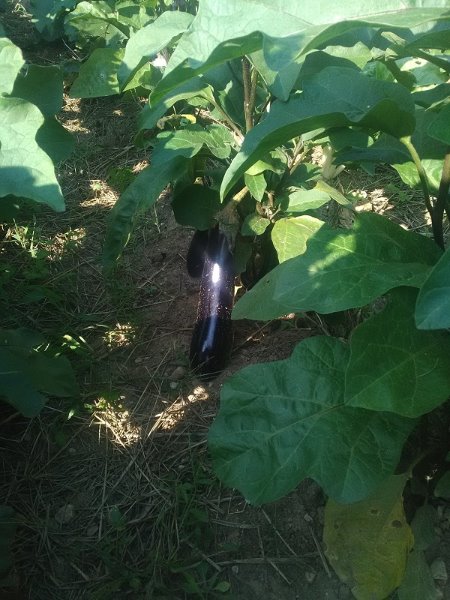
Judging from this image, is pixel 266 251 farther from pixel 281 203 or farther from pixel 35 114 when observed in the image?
pixel 35 114

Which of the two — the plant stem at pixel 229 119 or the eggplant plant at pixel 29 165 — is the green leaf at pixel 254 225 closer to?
the plant stem at pixel 229 119

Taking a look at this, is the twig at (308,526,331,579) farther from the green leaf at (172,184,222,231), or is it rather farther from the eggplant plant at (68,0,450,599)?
the green leaf at (172,184,222,231)

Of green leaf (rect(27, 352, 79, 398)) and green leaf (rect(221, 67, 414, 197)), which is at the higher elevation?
green leaf (rect(221, 67, 414, 197))

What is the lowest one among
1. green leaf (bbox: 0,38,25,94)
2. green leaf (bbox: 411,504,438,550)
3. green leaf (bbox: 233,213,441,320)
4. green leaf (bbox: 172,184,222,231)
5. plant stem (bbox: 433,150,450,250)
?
green leaf (bbox: 411,504,438,550)

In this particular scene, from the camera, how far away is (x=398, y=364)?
121cm

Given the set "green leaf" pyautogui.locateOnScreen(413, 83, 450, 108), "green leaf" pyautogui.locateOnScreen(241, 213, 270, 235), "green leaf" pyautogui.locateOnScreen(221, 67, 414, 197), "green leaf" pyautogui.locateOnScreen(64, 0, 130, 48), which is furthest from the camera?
"green leaf" pyautogui.locateOnScreen(64, 0, 130, 48)

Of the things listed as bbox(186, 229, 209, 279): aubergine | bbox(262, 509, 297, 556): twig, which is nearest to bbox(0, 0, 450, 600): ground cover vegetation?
bbox(262, 509, 297, 556): twig

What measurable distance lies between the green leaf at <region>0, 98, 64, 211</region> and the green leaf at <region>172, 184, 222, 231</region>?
893 millimetres

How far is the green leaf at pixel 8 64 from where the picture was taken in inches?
52.4

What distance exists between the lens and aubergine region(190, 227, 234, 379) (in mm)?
2113

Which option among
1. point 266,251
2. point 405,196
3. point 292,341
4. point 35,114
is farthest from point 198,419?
point 405,196

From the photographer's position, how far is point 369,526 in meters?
1.51

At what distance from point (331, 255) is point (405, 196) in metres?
1.78

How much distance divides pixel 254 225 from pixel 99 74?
0.98 metres
